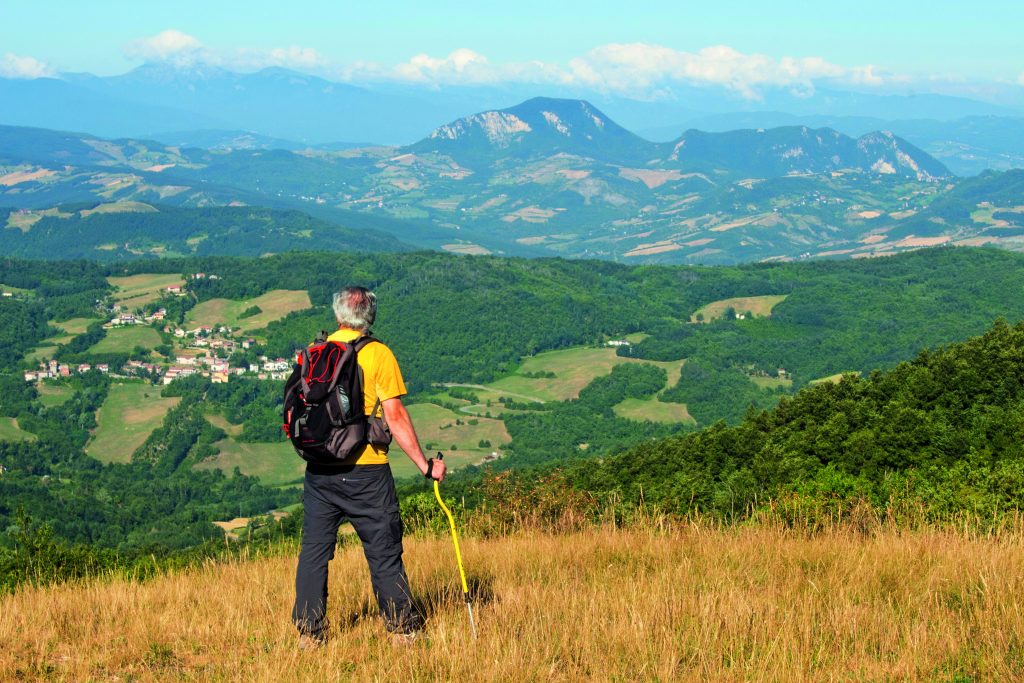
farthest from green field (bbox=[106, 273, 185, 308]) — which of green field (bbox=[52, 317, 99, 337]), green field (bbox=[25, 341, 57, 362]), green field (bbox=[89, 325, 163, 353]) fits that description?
green field (bbox=[25, 341, 57, 362])

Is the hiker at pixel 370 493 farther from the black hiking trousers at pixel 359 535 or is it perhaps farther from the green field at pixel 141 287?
the green field at pixel 141 287

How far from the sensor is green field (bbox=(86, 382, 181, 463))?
111 m

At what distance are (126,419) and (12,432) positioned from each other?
13.9 metres

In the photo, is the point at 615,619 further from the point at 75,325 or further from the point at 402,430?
the point at 75,325

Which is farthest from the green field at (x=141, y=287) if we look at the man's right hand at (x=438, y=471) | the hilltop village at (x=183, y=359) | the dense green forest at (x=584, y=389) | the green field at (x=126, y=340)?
the man's right hand at (x=438, y=471)

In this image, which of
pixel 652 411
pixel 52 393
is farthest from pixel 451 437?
pixel 52 393

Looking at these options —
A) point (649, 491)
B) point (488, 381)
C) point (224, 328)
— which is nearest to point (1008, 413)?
point (649, 491)

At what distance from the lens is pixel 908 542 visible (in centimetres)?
754

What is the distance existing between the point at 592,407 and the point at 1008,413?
4223 inches

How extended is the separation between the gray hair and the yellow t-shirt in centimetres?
9

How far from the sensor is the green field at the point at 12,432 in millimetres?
109700

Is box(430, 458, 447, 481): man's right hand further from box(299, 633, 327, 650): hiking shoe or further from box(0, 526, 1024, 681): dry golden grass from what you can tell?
box(299, 633, 327, 650): hiking shoe

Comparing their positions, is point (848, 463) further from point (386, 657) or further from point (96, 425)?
point (96, 425)

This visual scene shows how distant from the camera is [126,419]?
122125 mm
